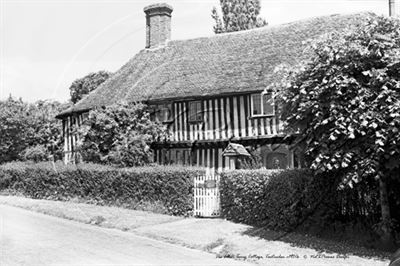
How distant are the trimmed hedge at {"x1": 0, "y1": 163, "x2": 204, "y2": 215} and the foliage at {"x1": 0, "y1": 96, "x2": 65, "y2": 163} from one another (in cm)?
562

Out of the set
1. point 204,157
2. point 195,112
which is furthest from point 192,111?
point 204,157

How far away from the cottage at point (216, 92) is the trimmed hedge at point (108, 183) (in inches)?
137

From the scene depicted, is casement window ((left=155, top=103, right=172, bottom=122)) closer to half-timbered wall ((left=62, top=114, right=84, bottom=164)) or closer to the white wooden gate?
half-timbered wall ((left=62, top=114, right=84, bottom=164))

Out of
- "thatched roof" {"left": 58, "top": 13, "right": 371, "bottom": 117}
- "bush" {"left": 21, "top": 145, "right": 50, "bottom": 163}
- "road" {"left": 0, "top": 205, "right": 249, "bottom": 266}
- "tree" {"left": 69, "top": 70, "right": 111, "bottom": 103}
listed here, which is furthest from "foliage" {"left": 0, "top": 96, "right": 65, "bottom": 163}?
"road" {"left": 0, "top": 205, "right": 249, "bottom": 266}

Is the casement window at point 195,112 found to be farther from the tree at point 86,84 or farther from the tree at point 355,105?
the tree at point 86,84

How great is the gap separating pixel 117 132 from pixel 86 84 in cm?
2393

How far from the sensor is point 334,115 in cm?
909

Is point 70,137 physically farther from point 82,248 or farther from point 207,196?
point 82,248

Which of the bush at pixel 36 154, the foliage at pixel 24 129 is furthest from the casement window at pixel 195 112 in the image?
the bush at pixel 36 154

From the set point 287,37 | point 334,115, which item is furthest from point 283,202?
point 287,37

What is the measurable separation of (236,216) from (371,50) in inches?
237

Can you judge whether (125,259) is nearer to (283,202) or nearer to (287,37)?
(283,202)

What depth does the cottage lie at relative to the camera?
17.6 meters

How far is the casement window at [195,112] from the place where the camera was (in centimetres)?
1905
